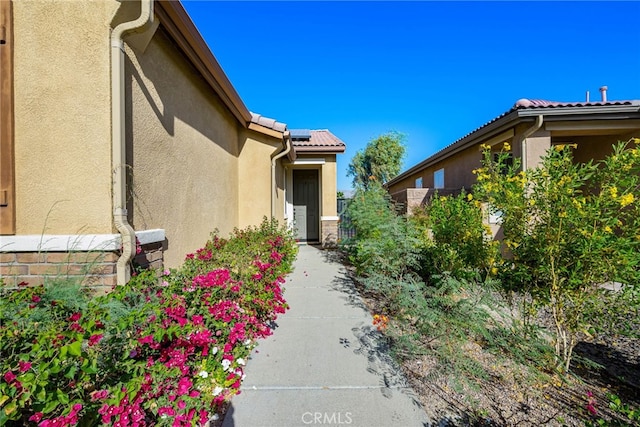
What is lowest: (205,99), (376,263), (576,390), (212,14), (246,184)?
(576,390)

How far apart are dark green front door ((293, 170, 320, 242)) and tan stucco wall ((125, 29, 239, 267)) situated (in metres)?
5.49

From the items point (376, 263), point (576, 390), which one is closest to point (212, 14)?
point (376, 263)

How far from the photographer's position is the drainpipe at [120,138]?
2.91m

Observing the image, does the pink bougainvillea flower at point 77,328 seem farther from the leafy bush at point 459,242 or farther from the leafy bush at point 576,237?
the leafy bush at point 459,242

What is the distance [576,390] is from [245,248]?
15.4 ft

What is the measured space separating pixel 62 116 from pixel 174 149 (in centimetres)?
141

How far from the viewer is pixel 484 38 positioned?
771cm

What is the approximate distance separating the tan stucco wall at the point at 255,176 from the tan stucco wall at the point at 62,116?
455 centimetres

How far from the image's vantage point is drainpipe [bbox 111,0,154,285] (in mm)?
2906

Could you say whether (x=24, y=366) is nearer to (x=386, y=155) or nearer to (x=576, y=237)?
(x=576, y=237)

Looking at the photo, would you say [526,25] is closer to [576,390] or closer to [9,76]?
[576,390]

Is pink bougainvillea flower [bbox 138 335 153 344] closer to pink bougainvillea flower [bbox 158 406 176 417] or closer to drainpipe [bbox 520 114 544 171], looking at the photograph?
pink bougainvillea flower [bbox 158 406 176 417]

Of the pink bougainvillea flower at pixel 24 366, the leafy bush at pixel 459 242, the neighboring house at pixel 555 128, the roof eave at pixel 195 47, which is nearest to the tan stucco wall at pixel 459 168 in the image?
the neighboring house at pixel 555 128

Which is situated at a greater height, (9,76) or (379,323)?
(9,76)
